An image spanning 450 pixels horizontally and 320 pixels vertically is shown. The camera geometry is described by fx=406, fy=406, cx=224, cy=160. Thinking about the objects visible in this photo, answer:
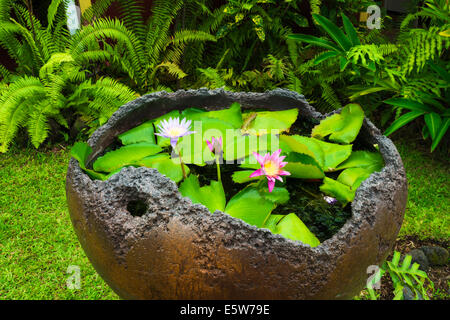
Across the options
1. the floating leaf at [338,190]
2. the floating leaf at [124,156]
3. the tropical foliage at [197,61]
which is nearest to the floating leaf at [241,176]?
the floating leaf at [338,190]

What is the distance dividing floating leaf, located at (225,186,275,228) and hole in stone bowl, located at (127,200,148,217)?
0.27 m

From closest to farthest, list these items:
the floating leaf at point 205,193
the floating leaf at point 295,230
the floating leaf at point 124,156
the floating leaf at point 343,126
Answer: the floating leaf at point 295,230 → the floating leaf at point 205,193 → the floating leaf at point 124,156 → the floating leaf at point 343,126

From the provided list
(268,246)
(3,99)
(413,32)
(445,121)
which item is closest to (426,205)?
(445,121)

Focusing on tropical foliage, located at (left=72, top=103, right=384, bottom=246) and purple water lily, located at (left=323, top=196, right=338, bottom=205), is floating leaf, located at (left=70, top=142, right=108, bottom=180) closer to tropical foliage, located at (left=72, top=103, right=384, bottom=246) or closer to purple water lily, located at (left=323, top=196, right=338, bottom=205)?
tropical foliage, located at (left=72, top=103, right=384, bottom=246)

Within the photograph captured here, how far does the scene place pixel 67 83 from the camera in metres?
3.25

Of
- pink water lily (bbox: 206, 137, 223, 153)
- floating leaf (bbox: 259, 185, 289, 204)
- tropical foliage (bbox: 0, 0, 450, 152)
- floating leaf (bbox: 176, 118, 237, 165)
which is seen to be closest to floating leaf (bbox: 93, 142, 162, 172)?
floating leaf (bbox: 176, 118, 237, 165)

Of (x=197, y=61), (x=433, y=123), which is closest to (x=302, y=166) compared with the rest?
(x=433, y=123)

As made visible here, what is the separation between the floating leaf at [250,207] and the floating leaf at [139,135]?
48cm

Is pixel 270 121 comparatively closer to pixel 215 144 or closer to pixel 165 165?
pixel 215 144

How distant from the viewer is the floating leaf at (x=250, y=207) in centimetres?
128

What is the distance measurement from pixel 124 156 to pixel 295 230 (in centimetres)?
69

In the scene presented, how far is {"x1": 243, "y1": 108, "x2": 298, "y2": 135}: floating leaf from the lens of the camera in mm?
1651

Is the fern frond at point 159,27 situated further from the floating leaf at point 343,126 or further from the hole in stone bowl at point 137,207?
the hole in stone bowl at point 137,207

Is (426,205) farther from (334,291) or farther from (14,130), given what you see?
(14,130)
